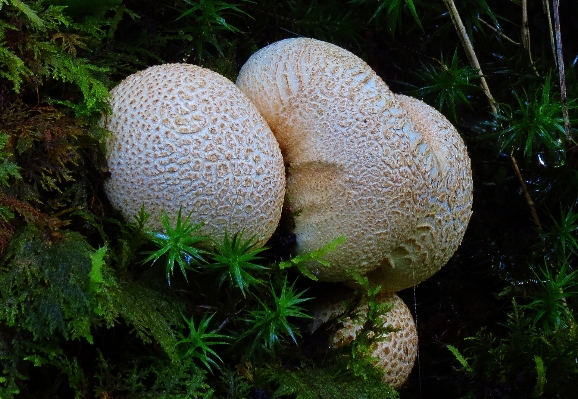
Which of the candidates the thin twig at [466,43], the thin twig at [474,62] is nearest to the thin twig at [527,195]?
the thin twig at [474,62]

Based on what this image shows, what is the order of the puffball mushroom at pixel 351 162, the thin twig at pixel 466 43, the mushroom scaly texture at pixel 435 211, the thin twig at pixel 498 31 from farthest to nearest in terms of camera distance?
the thin twig at pixel 498 31
the thin twig at pixel 466 43
the mushroom scaly texture at pixel 435 211
the puffball mushroom at pixel 351 162

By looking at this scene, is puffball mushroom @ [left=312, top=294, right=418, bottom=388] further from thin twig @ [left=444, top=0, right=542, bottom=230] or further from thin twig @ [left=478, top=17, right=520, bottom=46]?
thin twig @ [left=478, top=17, right=520, bottom=46]

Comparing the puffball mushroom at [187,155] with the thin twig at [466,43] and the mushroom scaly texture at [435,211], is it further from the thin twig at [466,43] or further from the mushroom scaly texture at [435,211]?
the thin twig at [466,43]

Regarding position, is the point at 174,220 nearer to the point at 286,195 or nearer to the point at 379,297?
the point at 286,195

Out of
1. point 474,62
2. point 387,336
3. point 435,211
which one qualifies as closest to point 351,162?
point 435,211

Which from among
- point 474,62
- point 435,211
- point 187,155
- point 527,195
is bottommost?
point 527,195

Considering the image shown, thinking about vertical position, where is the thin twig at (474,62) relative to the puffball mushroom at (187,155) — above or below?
below

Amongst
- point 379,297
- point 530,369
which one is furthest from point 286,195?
point 530,369

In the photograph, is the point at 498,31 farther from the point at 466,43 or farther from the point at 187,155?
the point at 187,155

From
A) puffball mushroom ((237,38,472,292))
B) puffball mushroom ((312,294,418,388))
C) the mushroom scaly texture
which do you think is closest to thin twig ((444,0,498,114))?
the mushroom scaly texture
